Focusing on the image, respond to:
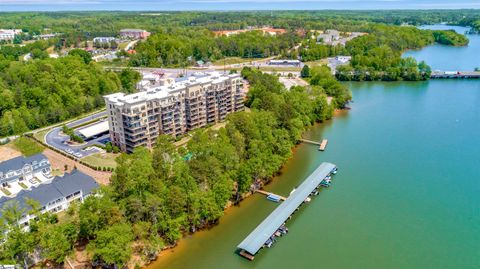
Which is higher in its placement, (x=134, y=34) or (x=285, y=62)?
(x=134, y=34)

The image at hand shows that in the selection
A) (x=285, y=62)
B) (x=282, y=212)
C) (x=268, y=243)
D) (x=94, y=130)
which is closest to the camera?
(x=268, y=243)

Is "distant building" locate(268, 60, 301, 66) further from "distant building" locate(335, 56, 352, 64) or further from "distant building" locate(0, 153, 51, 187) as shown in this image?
"distant building" locate(0, 153, 51, 187)

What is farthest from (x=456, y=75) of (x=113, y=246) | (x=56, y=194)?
(x=56, y=194)

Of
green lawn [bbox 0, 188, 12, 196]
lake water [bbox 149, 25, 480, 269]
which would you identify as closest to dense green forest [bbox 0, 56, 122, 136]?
green lawn [bbox 0, 188, 12, 196]

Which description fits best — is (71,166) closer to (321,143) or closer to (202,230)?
(202,230)

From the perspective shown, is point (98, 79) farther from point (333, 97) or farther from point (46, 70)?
point (333, 97)

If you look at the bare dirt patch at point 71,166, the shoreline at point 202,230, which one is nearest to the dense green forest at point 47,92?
the bare dirt patch at point 71,166
